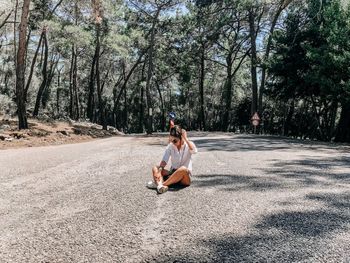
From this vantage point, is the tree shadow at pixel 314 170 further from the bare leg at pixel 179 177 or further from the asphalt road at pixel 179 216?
the bare leg at pixel 179 177

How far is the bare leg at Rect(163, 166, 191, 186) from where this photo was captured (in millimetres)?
7195

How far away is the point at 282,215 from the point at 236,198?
1.05 metres

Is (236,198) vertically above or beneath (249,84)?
beneath

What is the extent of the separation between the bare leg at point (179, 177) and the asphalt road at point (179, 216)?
8.2 inches

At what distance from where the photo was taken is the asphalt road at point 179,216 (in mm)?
4246

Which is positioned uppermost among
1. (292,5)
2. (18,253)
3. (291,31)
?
(292,5)

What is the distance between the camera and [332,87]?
2150 cm

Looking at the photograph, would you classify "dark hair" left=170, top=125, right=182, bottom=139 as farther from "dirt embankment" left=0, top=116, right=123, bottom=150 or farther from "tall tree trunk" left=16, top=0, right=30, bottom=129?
"tall tree trunk" left=16, top=0, right=30, bottom=129

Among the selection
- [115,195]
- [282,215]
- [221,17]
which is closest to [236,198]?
[282,215]

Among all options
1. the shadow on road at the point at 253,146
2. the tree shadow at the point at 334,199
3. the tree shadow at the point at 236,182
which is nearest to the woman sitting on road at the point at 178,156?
the tree shadow at the point at 236,182

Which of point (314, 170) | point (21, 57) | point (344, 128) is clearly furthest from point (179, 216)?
point (344, 128)

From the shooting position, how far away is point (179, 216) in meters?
5.47

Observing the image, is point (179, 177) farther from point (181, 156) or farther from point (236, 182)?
point (236, 182)

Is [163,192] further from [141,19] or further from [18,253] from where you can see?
[141,19]
